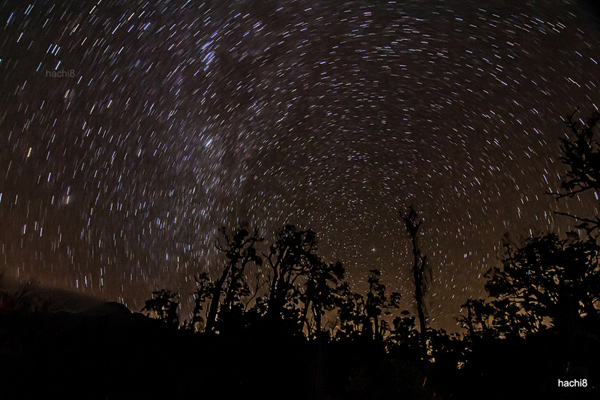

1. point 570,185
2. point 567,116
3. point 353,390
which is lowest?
point 353,390

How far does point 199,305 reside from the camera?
29.2 m

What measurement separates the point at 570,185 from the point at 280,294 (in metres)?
17.2

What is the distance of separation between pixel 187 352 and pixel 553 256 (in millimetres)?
19455

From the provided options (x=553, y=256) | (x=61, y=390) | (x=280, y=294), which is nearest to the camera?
(x=61, y=390)

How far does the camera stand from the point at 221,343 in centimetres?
1323

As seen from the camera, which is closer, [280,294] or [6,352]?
[6,352]

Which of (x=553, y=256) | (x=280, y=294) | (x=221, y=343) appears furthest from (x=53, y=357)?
(x=553, y=256)

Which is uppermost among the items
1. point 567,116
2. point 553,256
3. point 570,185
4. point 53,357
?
point 567,116

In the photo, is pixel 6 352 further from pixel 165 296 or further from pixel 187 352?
pixel 165 296

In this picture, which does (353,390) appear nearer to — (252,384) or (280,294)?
(252,384)

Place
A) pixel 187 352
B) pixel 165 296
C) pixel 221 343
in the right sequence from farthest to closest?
1. pixel 165 296
2. pixel 221 343
3. pixel 187 352

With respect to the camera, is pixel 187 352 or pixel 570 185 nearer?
pixel 570 185

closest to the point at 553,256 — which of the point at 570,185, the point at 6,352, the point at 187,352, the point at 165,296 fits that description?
the point at 570,185

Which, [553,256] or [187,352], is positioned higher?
[553,256]
